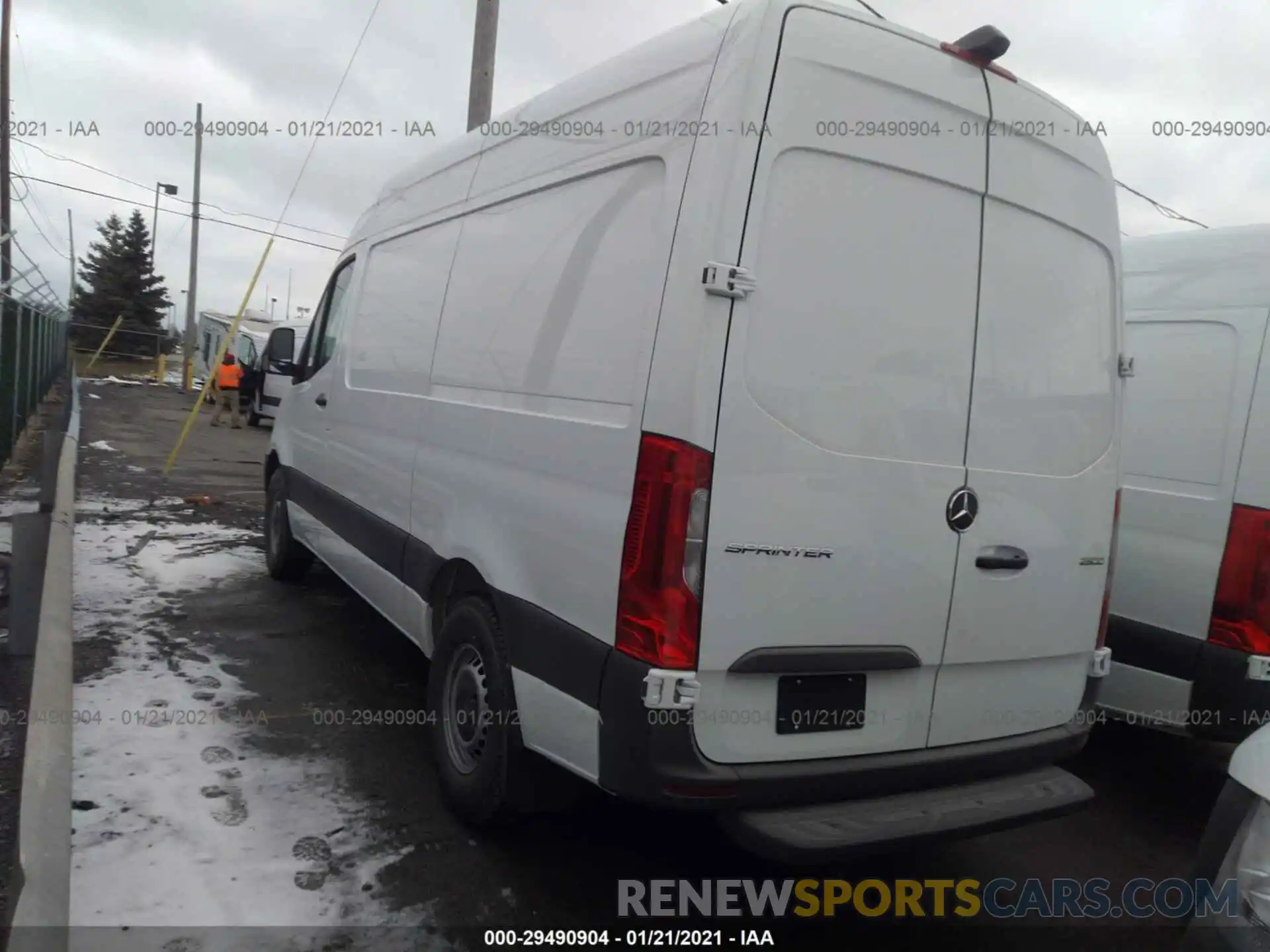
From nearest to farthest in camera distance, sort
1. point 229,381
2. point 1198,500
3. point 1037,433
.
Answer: point 1037,433
point 1198,500
point 229,381

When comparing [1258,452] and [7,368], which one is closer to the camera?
[1258,452]

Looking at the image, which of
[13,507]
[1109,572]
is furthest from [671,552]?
[13,507]

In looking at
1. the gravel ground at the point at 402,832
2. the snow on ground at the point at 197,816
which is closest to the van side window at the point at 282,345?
the gravel ground at the point at 402,832

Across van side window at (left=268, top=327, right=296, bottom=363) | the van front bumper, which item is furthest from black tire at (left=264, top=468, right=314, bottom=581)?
the van front bumper

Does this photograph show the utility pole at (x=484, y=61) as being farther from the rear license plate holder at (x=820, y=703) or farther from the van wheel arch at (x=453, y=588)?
the rear license plate holder at (x=820, y=703)

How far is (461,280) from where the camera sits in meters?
3.84

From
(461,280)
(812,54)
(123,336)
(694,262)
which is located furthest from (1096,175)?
(123,336)

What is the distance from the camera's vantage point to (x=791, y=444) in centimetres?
257

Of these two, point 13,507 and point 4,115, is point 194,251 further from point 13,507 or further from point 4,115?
point 13,507

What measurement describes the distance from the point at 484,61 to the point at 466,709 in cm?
784

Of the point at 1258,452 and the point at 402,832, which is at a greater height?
the point at 1258,452

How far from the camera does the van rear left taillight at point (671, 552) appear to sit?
246 centimetres

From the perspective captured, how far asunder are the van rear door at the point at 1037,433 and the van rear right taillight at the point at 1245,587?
0.86m

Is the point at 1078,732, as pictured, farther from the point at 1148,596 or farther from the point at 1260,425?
the point at 1260,425
